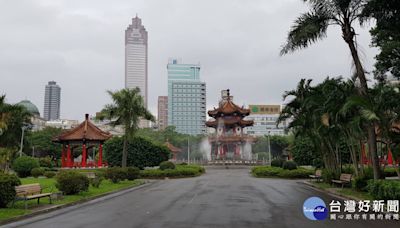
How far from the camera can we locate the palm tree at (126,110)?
34.6 m

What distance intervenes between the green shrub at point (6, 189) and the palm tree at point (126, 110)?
783 inches

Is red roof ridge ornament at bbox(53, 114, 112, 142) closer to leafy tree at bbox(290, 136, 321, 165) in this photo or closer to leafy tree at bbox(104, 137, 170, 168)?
leafy tree at bbox(104, 137, 170, 168)

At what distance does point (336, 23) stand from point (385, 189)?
8.71 metres

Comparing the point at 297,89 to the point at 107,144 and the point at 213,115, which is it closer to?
the point at 107,144

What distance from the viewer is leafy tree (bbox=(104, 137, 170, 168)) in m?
49.9

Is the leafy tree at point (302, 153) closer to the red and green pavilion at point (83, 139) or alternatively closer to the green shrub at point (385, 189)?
the red and green pavilion at point (83, 139)

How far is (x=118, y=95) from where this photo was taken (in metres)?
34.9

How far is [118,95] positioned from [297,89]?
15696 mm

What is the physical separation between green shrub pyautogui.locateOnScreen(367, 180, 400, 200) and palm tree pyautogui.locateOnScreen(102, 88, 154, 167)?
74.7 ft

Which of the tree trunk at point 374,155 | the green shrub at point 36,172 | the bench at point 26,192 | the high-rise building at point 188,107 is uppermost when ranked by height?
the high-rise building at point 188,107

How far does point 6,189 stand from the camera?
14086 millimetres

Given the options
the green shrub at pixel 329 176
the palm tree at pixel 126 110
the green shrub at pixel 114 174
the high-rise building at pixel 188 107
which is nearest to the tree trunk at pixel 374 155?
the green shrub at pixel 329 176

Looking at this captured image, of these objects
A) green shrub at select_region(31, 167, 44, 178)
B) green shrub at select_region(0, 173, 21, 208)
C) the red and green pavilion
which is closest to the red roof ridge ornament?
the red and green pavilion

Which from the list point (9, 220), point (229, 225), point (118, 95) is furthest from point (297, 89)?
point (9, 220)
